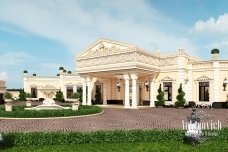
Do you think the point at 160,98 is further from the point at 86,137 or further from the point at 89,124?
the point at 86,137

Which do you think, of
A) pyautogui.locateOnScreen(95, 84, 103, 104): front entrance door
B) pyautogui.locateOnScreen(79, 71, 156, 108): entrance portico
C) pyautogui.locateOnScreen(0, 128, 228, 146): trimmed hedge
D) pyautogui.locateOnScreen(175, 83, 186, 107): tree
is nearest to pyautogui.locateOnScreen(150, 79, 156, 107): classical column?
pyautogui.locateOnScreen(79, 71, 156, 108): entrance portico

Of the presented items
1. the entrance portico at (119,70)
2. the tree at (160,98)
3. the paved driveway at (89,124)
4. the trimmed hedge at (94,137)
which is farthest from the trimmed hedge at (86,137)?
the tree at (160,98)

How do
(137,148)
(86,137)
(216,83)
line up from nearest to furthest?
1. (137,148)
2. (86,137)
3. (216,83)

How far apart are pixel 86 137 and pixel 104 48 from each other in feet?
70.5

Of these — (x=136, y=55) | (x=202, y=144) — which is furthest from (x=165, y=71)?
(x=202, y=144)

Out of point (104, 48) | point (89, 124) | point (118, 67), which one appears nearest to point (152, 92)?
point (118, 67)

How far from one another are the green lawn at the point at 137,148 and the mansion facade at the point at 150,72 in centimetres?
1598

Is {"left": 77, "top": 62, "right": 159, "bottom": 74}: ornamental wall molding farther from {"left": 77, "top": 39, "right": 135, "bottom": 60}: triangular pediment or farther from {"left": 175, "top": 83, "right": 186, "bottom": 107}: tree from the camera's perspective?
{"left": 175, "top": 83, "right": 186, "bottom": 107}: tree

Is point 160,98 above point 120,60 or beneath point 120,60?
beneath

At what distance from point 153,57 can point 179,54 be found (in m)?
2.83

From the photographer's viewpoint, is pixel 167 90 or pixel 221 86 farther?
pixel 167 90

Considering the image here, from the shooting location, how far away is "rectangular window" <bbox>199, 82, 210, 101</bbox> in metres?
28.4

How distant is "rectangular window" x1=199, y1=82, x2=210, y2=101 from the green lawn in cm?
1958

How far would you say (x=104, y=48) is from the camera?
101 feet
